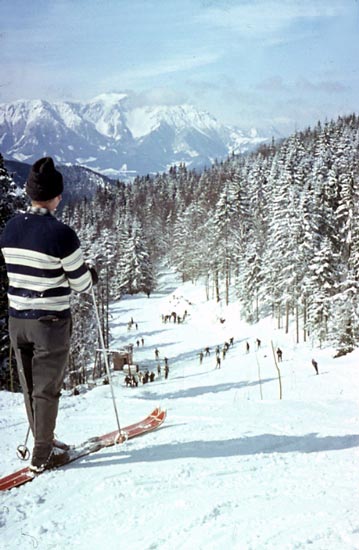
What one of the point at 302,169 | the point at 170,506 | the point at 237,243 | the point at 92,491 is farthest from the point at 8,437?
the point at 302,169

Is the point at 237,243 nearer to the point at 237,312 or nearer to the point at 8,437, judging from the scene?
the point at 237,312

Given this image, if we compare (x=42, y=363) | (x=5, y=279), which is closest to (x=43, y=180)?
(x=42, y=363)

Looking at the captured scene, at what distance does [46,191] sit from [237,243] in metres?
59.6

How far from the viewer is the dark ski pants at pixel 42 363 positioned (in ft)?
12.6

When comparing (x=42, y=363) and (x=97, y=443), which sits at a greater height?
(x=42, y=363)

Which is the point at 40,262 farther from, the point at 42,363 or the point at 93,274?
the point at 42,363

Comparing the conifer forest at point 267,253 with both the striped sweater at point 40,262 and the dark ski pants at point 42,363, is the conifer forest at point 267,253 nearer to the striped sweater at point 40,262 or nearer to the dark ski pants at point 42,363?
the dark ski pants at point 42,363

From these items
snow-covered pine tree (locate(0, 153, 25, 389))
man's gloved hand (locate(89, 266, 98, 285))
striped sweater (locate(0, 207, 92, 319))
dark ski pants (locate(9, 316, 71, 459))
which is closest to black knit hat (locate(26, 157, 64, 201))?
striped sweater (locate(0, 207, 92, 319))

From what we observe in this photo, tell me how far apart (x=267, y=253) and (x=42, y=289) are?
46926 mm

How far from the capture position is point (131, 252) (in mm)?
76688

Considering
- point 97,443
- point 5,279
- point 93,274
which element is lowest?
point 5,279

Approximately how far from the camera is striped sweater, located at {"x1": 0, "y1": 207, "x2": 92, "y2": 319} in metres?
3.75

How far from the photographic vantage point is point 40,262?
377 cm

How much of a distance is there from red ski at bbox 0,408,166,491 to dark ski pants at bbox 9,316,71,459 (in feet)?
0.75
